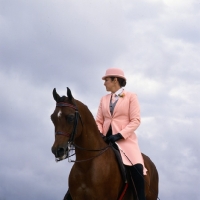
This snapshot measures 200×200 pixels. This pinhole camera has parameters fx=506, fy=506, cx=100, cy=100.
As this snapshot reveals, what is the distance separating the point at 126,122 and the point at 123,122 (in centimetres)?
10

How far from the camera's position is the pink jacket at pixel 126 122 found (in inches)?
579

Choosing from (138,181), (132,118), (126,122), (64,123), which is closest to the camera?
(64,123)

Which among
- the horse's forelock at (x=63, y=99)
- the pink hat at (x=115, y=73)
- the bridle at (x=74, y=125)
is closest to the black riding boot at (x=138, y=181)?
the bridle at (x=74, y=125)

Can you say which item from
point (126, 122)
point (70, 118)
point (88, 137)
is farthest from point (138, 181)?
point (70, 118)

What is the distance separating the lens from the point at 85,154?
13.4 m

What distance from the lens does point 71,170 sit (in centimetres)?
1380

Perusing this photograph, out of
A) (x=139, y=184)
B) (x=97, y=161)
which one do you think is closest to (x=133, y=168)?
(x=139, y=184)

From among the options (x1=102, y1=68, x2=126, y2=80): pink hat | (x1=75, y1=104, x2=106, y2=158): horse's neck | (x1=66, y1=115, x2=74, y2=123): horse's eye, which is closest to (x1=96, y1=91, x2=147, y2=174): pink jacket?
(x1=102, y1=68, x2=126, y2=80): pink hat

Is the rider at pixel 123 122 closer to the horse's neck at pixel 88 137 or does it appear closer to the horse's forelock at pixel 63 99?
the horse's neck at pixel 88 137

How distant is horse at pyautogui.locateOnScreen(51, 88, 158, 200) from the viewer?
41.6ft

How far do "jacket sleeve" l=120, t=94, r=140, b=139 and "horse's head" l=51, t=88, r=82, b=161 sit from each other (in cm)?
199

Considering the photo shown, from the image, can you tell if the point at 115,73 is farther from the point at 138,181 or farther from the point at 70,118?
the point at 138,181

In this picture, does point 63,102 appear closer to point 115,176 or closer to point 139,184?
point 115,176

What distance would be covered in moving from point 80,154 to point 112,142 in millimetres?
1492
